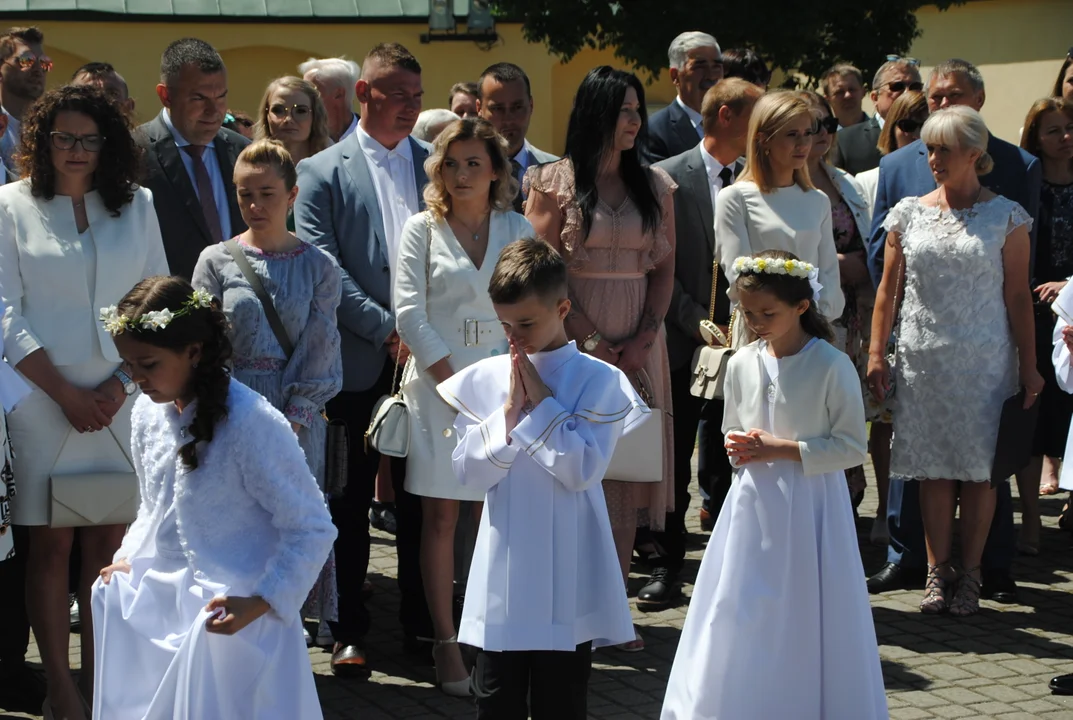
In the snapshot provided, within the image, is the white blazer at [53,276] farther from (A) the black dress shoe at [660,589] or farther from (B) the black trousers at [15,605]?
(A) the black dress shoe at [660,589]

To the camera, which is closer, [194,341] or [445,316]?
[194,341]

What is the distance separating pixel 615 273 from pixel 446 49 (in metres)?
19.1

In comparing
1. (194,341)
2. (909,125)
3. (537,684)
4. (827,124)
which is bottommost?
(537,684)

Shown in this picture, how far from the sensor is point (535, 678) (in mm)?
4512

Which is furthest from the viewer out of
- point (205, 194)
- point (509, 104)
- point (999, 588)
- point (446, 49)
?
point (446, 49)

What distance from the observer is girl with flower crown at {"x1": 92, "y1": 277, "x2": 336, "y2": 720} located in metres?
3.72

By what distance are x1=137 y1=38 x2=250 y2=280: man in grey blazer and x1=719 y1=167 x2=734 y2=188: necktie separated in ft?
8.03

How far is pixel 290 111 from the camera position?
761 centimetres

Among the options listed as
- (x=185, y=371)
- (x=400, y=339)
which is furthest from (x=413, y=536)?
(x=185, y=371)

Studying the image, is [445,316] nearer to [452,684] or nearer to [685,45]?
[452,684]

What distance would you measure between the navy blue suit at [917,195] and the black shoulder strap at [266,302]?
3.28 m

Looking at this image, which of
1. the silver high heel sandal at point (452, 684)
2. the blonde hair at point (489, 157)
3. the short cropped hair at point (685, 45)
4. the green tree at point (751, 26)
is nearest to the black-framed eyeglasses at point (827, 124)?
the short cropped hair at point (685, 45)

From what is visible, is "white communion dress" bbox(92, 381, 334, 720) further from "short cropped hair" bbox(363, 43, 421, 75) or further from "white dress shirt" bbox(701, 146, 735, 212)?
"white dress shirt" bbox(701, 146, 735, 212)

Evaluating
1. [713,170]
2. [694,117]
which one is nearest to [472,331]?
[713,170]
